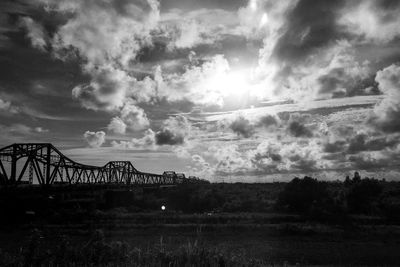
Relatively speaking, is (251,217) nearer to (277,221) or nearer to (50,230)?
(277,221)

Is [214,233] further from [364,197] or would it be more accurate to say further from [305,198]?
[364,197]

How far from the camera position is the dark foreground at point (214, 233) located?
20609 millimetres

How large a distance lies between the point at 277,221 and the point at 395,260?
26.5 m

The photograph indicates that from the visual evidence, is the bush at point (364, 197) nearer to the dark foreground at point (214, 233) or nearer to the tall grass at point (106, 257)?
the dark foreground at point (214, 233)

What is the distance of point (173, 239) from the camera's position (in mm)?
44406

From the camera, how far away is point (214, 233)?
49.8m

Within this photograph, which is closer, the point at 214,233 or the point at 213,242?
the point at 213,242

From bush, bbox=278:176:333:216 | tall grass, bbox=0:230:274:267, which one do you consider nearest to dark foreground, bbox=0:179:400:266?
tall grass, bbox=0:230:274:267

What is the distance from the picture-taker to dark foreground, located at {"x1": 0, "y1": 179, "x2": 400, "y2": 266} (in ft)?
67.6

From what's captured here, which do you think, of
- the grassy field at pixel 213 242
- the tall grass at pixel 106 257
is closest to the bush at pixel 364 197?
the grassy field at pixel 213 242

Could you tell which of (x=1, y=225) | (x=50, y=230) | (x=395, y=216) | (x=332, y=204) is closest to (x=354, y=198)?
(x=332, y=204)

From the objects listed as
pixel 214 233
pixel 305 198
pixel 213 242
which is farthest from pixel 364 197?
pixel 213 242

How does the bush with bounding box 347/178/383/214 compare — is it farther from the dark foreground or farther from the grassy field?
the grassy field

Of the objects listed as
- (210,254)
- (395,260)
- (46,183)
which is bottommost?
(395,260)
